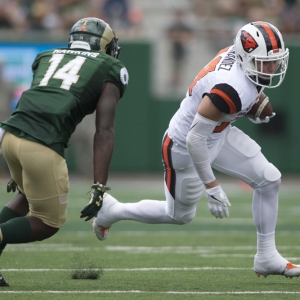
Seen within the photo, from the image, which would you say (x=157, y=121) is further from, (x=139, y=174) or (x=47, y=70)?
(x=47, y=70)

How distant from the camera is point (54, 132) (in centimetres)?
412

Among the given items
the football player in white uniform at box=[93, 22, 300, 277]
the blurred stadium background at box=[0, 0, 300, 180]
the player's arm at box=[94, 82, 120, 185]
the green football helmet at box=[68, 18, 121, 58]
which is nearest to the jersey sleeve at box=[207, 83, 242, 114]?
the football player in white uniform at box=[93, 22, 300, 277]

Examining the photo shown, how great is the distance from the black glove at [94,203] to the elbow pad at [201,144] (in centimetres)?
67

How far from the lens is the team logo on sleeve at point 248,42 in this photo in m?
4.53

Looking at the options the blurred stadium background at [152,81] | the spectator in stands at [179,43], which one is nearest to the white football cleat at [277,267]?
the blurred stadium background at [152,81]

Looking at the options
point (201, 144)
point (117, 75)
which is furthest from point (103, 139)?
point (201, 144)

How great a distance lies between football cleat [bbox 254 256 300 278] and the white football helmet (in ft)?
3.55

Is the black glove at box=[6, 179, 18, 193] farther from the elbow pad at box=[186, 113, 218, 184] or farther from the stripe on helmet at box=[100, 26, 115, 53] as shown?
the elbow pad at box=[186, 113, 218, 184]

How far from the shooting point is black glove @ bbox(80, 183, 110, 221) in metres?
4.03

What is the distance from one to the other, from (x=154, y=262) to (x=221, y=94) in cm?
172

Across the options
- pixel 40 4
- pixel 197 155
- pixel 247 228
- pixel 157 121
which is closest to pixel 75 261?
pixel 197 155

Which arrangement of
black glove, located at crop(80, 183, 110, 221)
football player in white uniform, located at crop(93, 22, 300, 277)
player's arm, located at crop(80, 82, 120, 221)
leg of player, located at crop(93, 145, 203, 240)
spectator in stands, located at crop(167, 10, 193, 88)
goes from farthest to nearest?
1. spectator in stands, located at crop(167, 10, 193, 88)
2. leg of player, located at crop(93, 145, 203, 240)
3. football player in white uniform, located at crop(93, 22, 300, 277)
4. player's arm, located at crop(80, 82, 120, 221)
5. black glove, located at crop(80, 183, 110, 221)

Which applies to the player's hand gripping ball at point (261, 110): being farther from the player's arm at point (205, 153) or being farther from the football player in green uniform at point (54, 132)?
the football player in green uniform at point (54, 132)

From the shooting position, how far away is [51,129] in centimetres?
412
